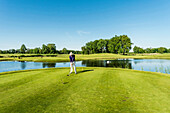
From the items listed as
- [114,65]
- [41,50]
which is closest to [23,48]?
[41,50]

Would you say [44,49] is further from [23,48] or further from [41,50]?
[23,48]

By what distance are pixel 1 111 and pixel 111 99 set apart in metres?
5.54

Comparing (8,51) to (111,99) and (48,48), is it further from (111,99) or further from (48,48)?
(111,99)

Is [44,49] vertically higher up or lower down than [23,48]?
lower down

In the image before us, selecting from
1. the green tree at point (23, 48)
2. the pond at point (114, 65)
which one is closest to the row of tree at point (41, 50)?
the green tree at point (23, 48)

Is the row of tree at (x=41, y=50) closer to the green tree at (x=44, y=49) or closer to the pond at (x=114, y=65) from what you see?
the green tree at (x=44, y=49)

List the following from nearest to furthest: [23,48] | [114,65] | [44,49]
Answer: [114,65], [44,49], [23,48]

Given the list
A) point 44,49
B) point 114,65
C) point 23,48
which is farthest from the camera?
point 23,48

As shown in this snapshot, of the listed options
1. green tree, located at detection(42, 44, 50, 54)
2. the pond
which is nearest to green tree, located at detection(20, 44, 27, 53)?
green tree, located at detection(42, 44, 50, 54)

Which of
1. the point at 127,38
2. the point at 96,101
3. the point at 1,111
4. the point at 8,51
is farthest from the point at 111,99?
the point at 8,51

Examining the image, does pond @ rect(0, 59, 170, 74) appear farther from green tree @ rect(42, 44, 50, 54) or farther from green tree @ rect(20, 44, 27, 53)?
green tree @ rect(20, 44, 27, 53)

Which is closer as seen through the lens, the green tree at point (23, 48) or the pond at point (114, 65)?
the pond at point (114, 65)

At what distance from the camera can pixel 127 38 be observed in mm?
96125

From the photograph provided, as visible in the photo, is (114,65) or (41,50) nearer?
(114,65)
